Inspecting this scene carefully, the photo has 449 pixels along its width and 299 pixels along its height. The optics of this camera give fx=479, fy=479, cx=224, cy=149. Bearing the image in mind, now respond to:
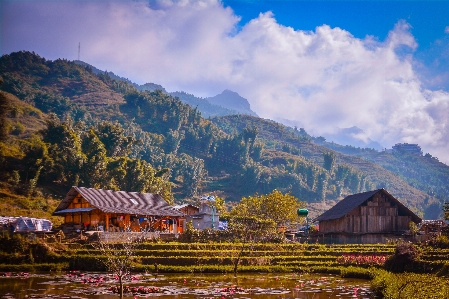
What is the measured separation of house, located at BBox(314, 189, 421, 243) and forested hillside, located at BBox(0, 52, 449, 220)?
2826 cm

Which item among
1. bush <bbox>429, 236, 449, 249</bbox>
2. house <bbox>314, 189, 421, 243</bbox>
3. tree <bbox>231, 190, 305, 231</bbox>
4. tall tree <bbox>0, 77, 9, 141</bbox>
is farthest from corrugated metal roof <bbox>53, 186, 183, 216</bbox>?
bush <bbox>429, 236, 449, 249</bbox>

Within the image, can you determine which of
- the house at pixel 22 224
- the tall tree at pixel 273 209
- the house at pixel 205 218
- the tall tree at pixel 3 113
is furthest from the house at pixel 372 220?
the tall tree at pixel 3 113

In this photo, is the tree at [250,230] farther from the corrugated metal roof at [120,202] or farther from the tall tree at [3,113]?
the tall tree at [3,113]

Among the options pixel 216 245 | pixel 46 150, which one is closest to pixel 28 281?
pixel 216 245

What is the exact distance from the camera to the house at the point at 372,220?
158 feet

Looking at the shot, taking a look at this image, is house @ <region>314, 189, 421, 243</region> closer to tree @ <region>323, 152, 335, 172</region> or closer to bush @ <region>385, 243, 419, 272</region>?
bush @ <region>385, 243, 419, 272</region>

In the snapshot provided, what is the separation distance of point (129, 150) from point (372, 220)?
4602cm

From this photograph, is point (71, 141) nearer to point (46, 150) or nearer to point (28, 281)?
point (46, 150)

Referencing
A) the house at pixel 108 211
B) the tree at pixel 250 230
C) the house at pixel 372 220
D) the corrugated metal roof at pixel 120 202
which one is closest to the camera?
the tree at pixel 250 230

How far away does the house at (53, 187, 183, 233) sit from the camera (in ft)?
138

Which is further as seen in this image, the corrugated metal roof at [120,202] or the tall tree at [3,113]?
the tall tree at [3,113]

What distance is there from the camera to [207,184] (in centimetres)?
12444

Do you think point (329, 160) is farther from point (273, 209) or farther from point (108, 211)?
point (108, 211)

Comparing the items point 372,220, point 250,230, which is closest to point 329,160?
point 372,220
